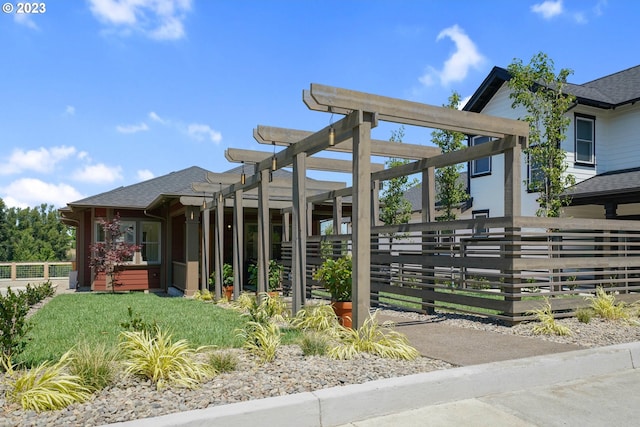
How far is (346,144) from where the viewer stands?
369 inches

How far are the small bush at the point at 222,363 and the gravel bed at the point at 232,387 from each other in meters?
0.06

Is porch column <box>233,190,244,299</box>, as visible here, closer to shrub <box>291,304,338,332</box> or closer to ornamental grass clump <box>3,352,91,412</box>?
shrub <box>291,304,338,332</box>

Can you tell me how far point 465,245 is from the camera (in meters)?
8.40

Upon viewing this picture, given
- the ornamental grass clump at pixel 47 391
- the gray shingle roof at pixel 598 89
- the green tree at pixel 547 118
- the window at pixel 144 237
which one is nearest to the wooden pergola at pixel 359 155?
the ornamental grass clump at pixel 47 391

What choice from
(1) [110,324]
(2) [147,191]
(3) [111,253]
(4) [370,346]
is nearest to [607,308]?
(4) [370,346]

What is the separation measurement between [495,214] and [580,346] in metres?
11.5

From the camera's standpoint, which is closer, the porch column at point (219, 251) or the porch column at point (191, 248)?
the porch column at point (219, 251)

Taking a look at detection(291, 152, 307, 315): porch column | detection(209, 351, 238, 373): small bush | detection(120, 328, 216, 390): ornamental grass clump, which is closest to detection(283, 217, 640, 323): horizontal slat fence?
detection(291, 152, 307, 315): porch column

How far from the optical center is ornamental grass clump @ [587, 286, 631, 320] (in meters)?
7.69

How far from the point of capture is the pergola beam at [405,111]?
6.30m

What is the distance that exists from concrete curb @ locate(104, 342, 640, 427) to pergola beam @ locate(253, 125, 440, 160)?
455 centimetres

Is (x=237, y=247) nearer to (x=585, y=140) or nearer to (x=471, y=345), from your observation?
(x=471, y=345)

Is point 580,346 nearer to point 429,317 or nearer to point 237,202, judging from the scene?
point 429,317

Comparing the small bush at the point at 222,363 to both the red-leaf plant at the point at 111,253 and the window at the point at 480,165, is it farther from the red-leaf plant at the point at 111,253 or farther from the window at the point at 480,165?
the window at the point at 480,165
